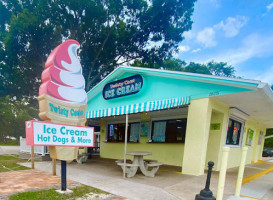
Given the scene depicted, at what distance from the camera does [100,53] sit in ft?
52.5

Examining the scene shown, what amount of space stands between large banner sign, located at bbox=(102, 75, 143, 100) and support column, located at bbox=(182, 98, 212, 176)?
2829 mm

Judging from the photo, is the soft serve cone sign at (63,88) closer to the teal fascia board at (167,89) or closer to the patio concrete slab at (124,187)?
the patio concrete slab at (124,187)

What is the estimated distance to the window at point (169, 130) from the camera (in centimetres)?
820

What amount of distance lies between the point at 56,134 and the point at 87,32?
13.5m

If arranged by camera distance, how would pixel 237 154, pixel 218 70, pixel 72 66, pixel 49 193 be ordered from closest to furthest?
pixel 49 193 < pixel 72 66 < pixel 237 154 < pixel 218 70

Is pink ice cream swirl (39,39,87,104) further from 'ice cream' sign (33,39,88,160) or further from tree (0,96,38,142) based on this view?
tree (0,96,38,142)

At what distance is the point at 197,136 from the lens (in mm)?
6102

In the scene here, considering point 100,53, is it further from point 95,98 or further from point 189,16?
point 189,16

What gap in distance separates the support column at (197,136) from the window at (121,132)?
4347 millimetres

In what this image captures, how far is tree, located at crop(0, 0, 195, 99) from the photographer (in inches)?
519

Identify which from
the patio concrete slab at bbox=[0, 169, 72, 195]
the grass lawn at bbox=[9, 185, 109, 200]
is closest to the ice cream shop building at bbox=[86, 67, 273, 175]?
the grass lawn at bbox=[9, 185, 109, 200]

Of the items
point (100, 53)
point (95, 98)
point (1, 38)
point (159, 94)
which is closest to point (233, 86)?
point (159, 94)

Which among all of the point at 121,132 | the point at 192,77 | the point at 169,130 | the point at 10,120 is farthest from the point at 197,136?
the point at 10,120

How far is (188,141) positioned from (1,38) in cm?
1747
